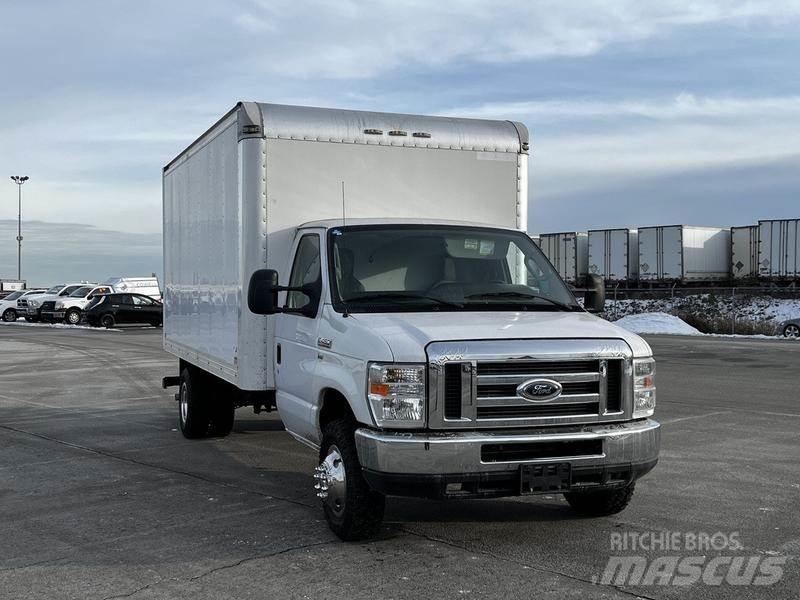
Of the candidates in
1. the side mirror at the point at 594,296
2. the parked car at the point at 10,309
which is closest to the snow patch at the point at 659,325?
the side mirror at the point at 594,296

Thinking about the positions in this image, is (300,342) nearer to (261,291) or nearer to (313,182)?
(261,291)

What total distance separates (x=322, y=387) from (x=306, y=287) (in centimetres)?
86

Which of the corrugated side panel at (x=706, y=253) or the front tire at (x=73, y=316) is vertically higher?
the corrugated side panel at (x=706, y=253)

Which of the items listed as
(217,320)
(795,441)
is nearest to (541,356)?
(217,320)

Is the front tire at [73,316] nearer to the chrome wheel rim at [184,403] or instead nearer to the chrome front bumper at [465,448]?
the chrome wheel rim at [184,403]

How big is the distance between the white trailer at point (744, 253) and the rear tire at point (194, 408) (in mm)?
39113

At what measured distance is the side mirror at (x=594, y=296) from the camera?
725cm

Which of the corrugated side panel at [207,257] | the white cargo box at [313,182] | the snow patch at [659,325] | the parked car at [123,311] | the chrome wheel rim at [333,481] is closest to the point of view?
the chrome wheel rim at [333,481]

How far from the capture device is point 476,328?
5.79m

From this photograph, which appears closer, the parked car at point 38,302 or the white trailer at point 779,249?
the white trailer at point 779,249

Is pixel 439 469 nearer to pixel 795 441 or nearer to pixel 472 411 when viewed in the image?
pixel 472 411

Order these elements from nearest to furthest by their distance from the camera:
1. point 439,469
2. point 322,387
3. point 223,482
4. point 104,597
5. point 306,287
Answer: point 104,597, point 439,469, point 322,387, point 306,287, point 223,482

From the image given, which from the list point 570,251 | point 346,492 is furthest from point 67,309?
point 346,492

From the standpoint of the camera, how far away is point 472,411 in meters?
5.57
